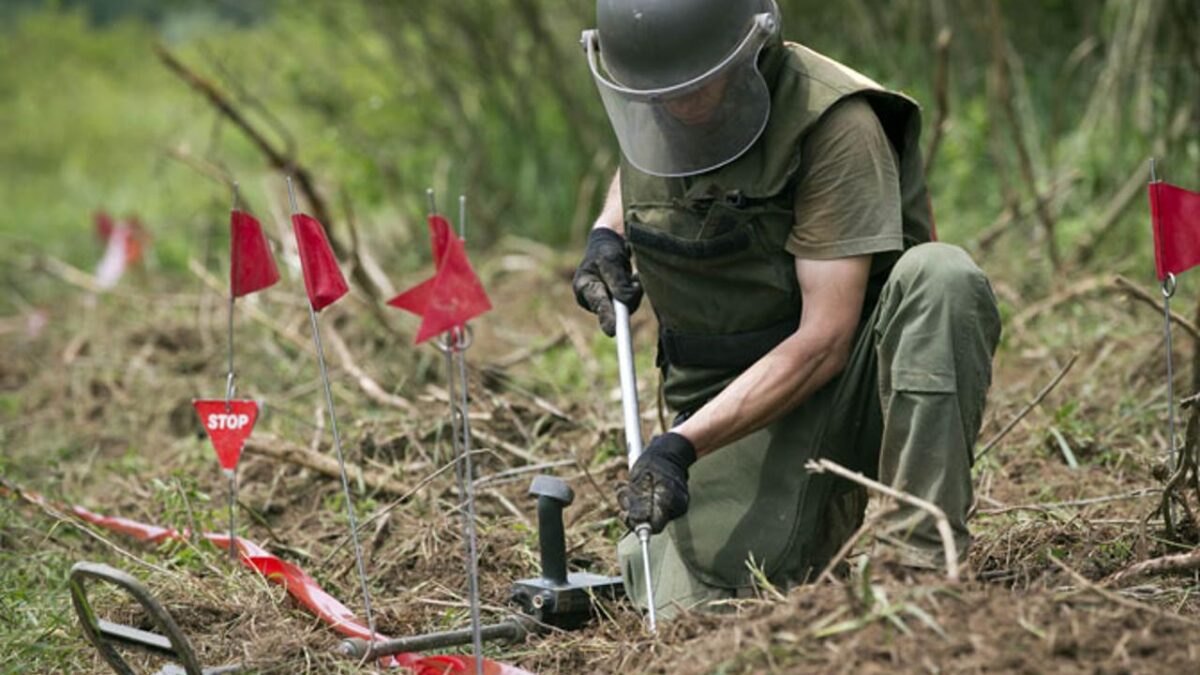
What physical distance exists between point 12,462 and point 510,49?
4848 millimetres

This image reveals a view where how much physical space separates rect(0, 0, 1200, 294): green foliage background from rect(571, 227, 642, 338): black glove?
2479 mm

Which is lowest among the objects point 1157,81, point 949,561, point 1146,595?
point 1146,595

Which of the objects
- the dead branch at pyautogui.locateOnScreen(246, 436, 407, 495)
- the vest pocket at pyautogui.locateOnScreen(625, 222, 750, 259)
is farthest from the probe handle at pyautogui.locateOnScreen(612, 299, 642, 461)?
Answer: the dead branch at pyautogui.locateOnScreen(246, 436, 407, 495)

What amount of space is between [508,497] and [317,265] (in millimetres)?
1324

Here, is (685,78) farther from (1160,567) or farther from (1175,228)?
(1160,567)

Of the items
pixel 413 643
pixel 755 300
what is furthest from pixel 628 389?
pixel 413 643

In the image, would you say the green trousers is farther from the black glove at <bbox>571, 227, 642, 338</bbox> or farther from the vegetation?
the black glove at <bbox>571, 227, 642, 338</bbox>

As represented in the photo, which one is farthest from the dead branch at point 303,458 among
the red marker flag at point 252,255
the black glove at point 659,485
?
the black glove at point 659,485

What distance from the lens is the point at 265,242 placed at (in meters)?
3.87

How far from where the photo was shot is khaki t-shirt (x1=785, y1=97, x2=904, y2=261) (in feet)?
11.0

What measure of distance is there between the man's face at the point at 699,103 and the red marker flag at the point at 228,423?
126cm

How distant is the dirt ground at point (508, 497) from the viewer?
268 cm

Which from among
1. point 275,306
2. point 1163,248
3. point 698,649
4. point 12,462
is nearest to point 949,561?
point 698,649

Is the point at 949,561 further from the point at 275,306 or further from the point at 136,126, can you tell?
the point at 136,126
